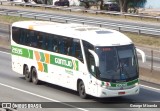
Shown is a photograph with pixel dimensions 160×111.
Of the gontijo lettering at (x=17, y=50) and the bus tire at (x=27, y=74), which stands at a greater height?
the gontijo lettering at (x=17, y=50)

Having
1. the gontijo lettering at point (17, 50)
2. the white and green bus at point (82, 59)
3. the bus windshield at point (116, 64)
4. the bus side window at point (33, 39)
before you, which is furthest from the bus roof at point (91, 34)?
the gontijo lettering at point (17, 50)

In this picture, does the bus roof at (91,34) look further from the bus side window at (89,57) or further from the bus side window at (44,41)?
the bus side window at (44,41)

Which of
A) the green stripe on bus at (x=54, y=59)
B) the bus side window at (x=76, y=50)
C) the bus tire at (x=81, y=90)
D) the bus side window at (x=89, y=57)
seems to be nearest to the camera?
the bus side window at (x=89, y=57)

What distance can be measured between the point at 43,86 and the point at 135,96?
4.74 metres

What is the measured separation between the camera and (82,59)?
21000mm

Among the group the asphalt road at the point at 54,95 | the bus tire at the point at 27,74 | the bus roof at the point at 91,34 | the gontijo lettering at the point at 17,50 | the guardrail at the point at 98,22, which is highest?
the bus roof at the point at 91,34

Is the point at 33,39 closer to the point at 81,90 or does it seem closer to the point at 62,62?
the point at 62,62

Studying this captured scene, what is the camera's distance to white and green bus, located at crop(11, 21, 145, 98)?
20.1 metres

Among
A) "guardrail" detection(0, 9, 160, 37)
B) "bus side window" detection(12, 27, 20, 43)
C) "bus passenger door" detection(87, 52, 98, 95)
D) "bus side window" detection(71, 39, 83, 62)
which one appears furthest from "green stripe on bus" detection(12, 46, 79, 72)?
"guardrail" detection(0, 9, 160, 37)

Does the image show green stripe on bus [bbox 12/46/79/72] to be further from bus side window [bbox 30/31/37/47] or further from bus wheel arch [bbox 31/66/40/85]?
bus wheel arch [bbox 31/66/40/85]

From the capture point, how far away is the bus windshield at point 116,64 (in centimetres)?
2005

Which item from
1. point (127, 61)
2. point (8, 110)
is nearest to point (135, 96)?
point (127, 61)

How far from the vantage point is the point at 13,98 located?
68.4 feet

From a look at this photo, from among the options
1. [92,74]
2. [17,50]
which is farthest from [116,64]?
[17,50]
